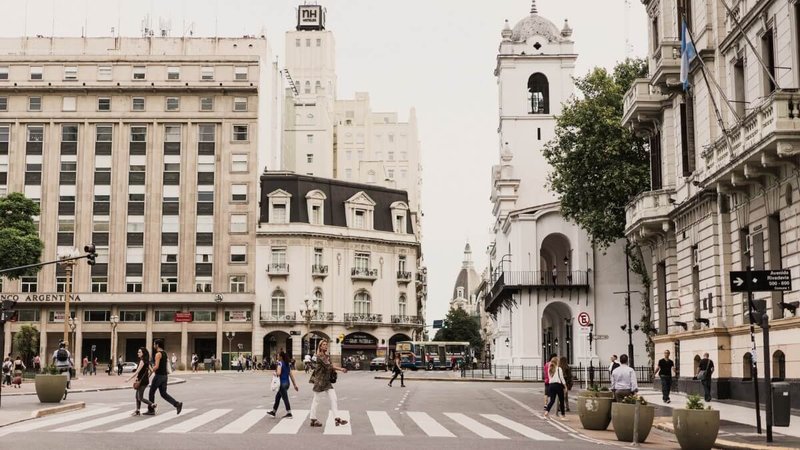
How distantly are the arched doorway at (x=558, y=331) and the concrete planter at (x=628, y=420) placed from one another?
148 feet

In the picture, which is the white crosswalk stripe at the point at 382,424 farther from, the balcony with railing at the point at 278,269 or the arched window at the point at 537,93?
the balcony with railing at the point at 278,269

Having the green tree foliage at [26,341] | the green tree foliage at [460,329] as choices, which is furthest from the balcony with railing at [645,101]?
the green tree foliage at [460,329]

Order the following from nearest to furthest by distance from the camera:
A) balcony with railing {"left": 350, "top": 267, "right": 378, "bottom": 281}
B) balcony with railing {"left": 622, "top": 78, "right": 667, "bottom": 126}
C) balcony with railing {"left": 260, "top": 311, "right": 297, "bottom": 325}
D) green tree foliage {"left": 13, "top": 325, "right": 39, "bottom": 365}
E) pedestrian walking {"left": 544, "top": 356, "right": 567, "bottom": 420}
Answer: pedestrian walking {"left": 544, "top": 356, "right": 567, "bottom": 420}
balcony with railing {"left": 622, "top": 78, "right": 667, "bottom": 126}
green tree foliage {"left": 13, "top": 325, "right": 39, "bottom": 365}
balcony with railing {"left": 260, "top": 311, "right": 297, "bottom": 325}
balcony with railing {"left": 350, "top": 267, "right": 378, "bottom": 281}

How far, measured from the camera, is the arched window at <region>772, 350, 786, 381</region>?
26.9 m

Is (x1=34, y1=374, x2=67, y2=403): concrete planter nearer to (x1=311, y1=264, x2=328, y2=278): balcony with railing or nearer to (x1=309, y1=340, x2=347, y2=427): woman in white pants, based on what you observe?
(x1=309, y1=340, x2=347, y2=427): woman in white pants

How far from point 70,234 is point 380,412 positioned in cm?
7066

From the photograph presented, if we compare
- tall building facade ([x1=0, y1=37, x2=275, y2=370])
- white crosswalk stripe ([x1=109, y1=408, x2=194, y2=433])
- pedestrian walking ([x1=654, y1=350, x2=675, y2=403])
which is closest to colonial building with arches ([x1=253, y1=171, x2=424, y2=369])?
tall building facade ([x1=0, y1=37, x2=275, y2=370])

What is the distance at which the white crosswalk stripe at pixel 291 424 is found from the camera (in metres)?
20.5

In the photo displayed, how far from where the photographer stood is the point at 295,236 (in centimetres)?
9456

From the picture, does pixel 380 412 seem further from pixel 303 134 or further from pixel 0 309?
pixel 303 134

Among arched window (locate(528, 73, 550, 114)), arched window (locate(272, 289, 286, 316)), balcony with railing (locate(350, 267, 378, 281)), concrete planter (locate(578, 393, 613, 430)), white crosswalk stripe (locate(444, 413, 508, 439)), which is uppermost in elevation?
A: arched window (locate(528, 73, 550, 114))

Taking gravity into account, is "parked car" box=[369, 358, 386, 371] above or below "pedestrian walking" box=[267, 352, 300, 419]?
below

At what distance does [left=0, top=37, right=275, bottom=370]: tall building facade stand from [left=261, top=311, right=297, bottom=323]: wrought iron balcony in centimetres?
119

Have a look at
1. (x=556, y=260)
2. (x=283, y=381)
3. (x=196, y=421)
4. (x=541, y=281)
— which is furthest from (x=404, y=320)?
(x=196, y=421)
